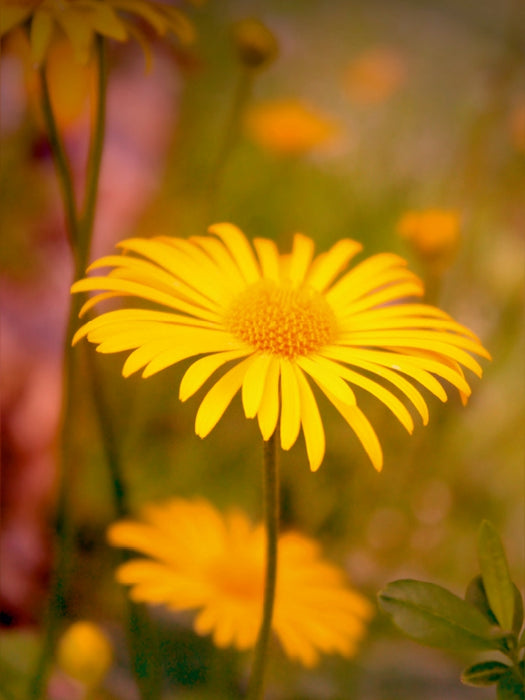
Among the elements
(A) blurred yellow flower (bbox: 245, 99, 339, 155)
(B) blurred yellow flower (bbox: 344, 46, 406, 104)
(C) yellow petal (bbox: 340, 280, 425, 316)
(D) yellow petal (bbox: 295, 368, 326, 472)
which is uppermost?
(B) blurred yellow flower (bbox: 344, 46, 406, 104)

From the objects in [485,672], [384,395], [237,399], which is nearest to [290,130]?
[237,399]

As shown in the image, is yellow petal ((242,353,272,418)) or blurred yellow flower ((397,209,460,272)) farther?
blurred yellow flower ((397,209,460,272))

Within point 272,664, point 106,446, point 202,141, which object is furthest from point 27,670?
point 202,141

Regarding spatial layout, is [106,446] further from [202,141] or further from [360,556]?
[202,141]

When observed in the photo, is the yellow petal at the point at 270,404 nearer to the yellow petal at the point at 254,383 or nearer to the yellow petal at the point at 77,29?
the yellow petal at the point at 254,383

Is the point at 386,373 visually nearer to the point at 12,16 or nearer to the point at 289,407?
the point at 289,407

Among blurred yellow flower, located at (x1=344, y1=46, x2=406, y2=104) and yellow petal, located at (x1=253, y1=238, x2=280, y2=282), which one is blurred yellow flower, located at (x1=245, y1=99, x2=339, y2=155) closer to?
blurred yellow flower, located at (x1=344, y1=46, x2=406, y2=104)

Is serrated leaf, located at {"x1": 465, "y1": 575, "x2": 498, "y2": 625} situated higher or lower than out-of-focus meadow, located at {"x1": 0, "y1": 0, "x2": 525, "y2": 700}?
lower

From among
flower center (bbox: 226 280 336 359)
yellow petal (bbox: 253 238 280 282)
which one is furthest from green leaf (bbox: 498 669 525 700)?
yellow petal (bbox: 253 238 280 282)
